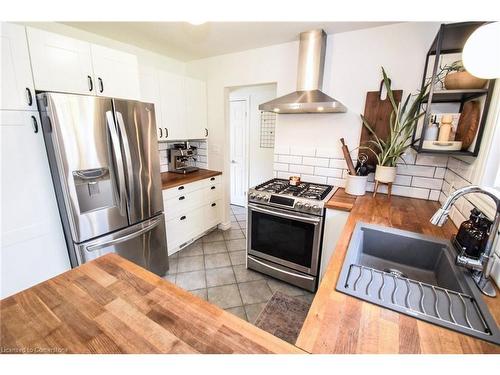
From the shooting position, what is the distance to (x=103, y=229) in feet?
5.61

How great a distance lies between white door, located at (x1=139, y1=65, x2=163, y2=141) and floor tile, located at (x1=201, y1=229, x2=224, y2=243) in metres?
1.40

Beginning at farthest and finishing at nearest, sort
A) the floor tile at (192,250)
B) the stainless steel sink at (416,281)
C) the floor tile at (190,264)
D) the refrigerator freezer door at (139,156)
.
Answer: the floor tile at (192,250) → the floor tile at (190,264) → the refrigerator freezer door at (139,156) → the stainless steel sink at (416,281)

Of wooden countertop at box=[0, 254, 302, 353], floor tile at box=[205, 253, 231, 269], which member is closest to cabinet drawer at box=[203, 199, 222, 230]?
floor tile at box=[205, 253, 231, 269]

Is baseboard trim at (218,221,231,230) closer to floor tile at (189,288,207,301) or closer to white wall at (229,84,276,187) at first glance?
white wall at (229,84,276,187)

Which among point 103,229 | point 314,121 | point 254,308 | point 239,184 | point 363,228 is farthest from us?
point 239,184

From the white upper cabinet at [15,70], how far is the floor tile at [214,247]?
2043 mm

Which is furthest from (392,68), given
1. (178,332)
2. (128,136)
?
(178,332)

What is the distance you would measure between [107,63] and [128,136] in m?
0.62

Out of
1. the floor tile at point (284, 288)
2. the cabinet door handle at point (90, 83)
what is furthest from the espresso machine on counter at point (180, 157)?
the floor tile at point (284, 288)

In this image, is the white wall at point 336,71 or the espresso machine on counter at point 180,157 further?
the espresso machine on counter at point 180,157

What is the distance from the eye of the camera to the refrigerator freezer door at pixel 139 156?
5.68 ft

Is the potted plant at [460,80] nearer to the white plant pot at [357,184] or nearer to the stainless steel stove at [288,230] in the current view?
the white plant pot at [357,184]

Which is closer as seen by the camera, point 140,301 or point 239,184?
point 140,301
